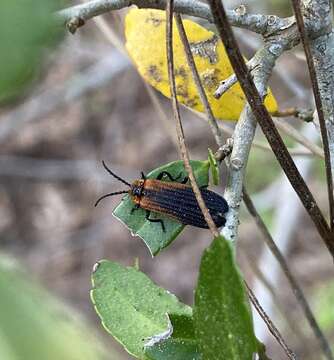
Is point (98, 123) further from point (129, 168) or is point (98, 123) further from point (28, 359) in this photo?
point (28, 359)

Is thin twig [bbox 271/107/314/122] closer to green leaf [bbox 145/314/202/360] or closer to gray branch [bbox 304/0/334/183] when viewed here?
gray branch [bbox 304/0/334/183]

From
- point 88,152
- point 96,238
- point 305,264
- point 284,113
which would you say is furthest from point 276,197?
point 284,113

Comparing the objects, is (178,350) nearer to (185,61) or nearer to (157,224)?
(157,224)

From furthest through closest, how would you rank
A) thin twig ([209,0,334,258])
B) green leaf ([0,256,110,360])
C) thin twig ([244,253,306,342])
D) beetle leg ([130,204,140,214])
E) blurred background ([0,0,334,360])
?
blurred background ([0,0,334,360]), thin twig ([244,253,306,342]), beetle leg ([130,204,140,214]), thin twig ([209,0,334,258]), green leaf ([0,256,110,360])

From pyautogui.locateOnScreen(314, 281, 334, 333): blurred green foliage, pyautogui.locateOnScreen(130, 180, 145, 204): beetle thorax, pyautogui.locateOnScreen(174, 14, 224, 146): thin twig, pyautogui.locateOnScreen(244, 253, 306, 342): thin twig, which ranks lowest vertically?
pyautogui.locateOnScreen(314, 281, 334, 333): blurred green foliage

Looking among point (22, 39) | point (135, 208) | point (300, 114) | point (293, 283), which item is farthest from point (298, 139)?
point (22, 39)

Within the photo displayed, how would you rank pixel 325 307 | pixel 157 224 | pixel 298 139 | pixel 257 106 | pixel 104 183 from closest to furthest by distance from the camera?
pixel 257 106 → pixel 157 224 → pixel 298 139 → pixel 325 307 → pixel 104 183

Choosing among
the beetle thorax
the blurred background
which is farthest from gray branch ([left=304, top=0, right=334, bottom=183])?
the blurred background
